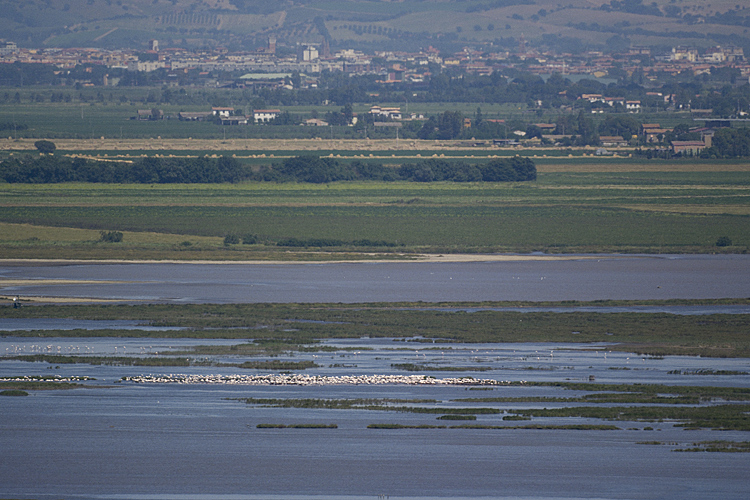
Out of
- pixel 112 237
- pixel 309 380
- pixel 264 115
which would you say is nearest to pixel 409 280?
pixel 309 380

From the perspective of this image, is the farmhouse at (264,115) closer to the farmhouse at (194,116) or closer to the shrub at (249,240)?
the farmhouse at (194,116)

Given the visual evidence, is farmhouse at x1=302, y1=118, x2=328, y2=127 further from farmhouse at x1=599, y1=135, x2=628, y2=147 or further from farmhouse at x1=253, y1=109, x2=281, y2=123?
farmhouse at x1=599, y1=135, x2=628, y2=147

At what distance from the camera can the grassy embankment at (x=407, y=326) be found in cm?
4138

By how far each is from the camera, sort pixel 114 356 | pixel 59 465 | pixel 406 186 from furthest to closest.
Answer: pixel 406 186
pixel 114 356
pixel 59 465

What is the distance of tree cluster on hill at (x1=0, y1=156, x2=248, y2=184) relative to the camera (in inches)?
4176

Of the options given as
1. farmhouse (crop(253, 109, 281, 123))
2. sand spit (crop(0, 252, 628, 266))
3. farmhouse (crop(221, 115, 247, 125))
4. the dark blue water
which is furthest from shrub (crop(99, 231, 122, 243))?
farmhouse (crop(253, 109, 281, 123))

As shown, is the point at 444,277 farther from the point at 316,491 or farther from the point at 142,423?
the point at 316,491

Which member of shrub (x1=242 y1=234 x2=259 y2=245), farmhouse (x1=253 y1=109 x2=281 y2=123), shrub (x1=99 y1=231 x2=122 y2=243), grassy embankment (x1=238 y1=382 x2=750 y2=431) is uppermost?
grassy embankment (x1=238 y1=382 x2=750 y2=431)

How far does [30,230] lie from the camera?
76.3 metres

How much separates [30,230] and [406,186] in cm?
4058

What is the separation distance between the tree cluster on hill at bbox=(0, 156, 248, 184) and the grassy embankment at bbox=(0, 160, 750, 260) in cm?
309

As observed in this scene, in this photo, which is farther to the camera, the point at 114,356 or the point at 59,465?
the point at 114,356

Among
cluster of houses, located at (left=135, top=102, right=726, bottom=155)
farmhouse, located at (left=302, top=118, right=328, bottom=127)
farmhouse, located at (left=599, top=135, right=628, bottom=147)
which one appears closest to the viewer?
cluster of houses, located at (left=135, top=102, right=726, bottom=155)

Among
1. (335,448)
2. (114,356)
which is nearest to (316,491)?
(335,448)
